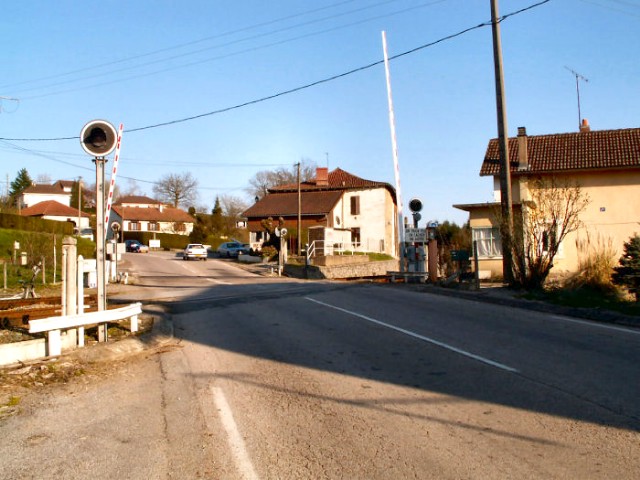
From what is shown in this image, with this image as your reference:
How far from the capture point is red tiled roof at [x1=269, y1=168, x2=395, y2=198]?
198ft

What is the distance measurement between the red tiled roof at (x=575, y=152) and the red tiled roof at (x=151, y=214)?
73.3 m

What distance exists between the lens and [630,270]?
17.5 meters

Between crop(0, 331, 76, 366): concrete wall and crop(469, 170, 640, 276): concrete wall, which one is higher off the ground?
crop(469, 170, 640, 276): concrete wall

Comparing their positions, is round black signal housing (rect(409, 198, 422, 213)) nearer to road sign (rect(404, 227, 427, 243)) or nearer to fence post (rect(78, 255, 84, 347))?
road sign (rect(404, 227, 427, 243))

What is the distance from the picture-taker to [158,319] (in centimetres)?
1267

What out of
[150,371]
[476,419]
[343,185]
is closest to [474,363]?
[476,419]

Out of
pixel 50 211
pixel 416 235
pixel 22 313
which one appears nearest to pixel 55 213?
pixel 50 211

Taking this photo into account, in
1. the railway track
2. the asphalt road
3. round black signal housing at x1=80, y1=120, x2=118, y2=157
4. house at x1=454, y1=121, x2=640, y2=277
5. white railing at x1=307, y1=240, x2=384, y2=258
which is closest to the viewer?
the asphalt road

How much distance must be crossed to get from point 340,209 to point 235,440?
55.4 meters

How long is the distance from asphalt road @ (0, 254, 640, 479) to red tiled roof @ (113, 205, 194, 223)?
89218 mm

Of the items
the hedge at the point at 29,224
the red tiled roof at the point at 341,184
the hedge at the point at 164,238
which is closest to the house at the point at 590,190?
the red tiled roof at the point at 341,184

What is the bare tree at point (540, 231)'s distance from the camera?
17.0 m

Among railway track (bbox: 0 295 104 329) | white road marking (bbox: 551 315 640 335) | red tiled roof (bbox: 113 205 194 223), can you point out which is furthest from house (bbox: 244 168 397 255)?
railway track (bbox: 0 295 104 329)

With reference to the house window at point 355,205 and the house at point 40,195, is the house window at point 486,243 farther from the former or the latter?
the house at point 40,195
